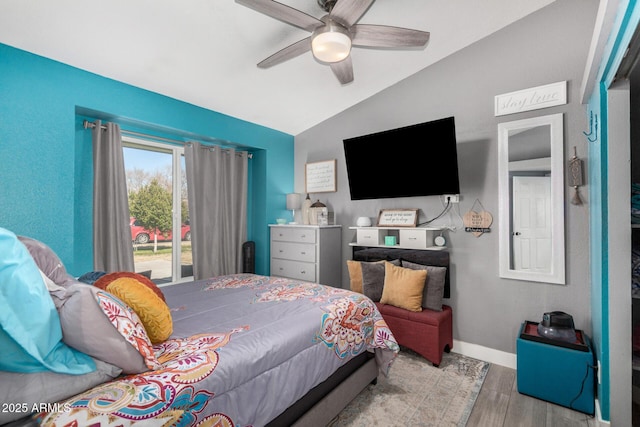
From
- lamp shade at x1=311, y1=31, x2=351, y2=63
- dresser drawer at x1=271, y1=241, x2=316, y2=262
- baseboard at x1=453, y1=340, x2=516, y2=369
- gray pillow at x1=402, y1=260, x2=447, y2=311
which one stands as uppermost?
lamp shade at x1=311, y1=31, x2=351, y2=63

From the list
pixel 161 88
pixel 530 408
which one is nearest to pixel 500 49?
pixel 530 408

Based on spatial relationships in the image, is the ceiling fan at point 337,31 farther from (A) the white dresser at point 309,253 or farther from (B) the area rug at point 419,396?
(B) the area rug at point 419,396

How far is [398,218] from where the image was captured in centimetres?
335

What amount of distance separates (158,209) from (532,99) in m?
3.89

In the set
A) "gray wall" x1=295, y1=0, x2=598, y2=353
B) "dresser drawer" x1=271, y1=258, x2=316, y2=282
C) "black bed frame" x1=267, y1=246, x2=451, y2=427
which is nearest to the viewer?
"black bed frame" x1=267, y1=246, x2=451, y2=427

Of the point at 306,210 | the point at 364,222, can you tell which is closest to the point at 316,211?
the point at 306,210

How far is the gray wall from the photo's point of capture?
2475mm

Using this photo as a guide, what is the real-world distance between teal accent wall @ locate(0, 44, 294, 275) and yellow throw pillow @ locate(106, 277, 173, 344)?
5.19 ft

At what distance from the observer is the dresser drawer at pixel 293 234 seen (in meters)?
3.69

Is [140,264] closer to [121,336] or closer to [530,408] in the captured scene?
[121,336]

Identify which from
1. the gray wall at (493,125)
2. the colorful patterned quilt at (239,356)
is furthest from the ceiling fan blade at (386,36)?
the colorful patterned quilt at (239,356)

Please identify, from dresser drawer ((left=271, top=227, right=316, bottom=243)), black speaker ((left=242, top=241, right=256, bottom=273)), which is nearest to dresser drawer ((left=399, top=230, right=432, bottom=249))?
dresser drawer ((left=271, top=227, right=316, bottom=243))

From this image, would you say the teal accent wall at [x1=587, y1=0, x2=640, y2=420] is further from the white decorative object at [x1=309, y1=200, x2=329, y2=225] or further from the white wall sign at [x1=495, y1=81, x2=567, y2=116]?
the white decorative object at [x1=309, y1=200, x2=329, y2=225]

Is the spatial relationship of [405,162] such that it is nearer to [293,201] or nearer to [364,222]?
[364,222]
